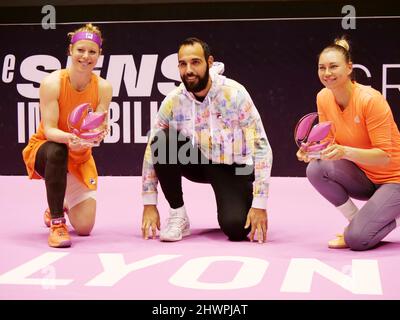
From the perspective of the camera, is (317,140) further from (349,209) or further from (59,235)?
(59,235)

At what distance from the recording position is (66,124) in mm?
3467

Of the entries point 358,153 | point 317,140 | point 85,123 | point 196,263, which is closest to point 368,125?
point 358,153

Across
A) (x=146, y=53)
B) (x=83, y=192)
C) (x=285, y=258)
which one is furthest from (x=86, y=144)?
(x=146, y=53)

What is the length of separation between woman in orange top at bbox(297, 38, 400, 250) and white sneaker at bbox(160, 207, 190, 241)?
73 centimetres

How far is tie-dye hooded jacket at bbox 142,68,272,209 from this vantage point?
11.1 ft

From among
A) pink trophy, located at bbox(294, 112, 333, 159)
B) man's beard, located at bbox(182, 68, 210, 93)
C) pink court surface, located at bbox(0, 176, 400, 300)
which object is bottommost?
pink court surface, located at bbox(0, 176, 400, 300)

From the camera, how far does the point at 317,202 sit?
454 cm

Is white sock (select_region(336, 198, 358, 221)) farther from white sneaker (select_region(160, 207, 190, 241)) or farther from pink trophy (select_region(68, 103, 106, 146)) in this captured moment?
pink trophy (select_region(68, 103, 106, 146))

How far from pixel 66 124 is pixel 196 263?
1080mm

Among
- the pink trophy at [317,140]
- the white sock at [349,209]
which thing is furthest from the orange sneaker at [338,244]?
the pink trophy at [317,140]

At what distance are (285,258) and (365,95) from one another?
831 mm

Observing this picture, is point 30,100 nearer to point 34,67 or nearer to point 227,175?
point 34,67

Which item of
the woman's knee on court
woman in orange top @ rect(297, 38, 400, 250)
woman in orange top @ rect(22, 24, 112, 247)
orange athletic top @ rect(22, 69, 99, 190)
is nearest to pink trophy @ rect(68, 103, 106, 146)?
woman in orange top @ rect(22, 24, 112, 247)

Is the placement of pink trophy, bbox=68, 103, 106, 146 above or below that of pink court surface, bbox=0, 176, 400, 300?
above
